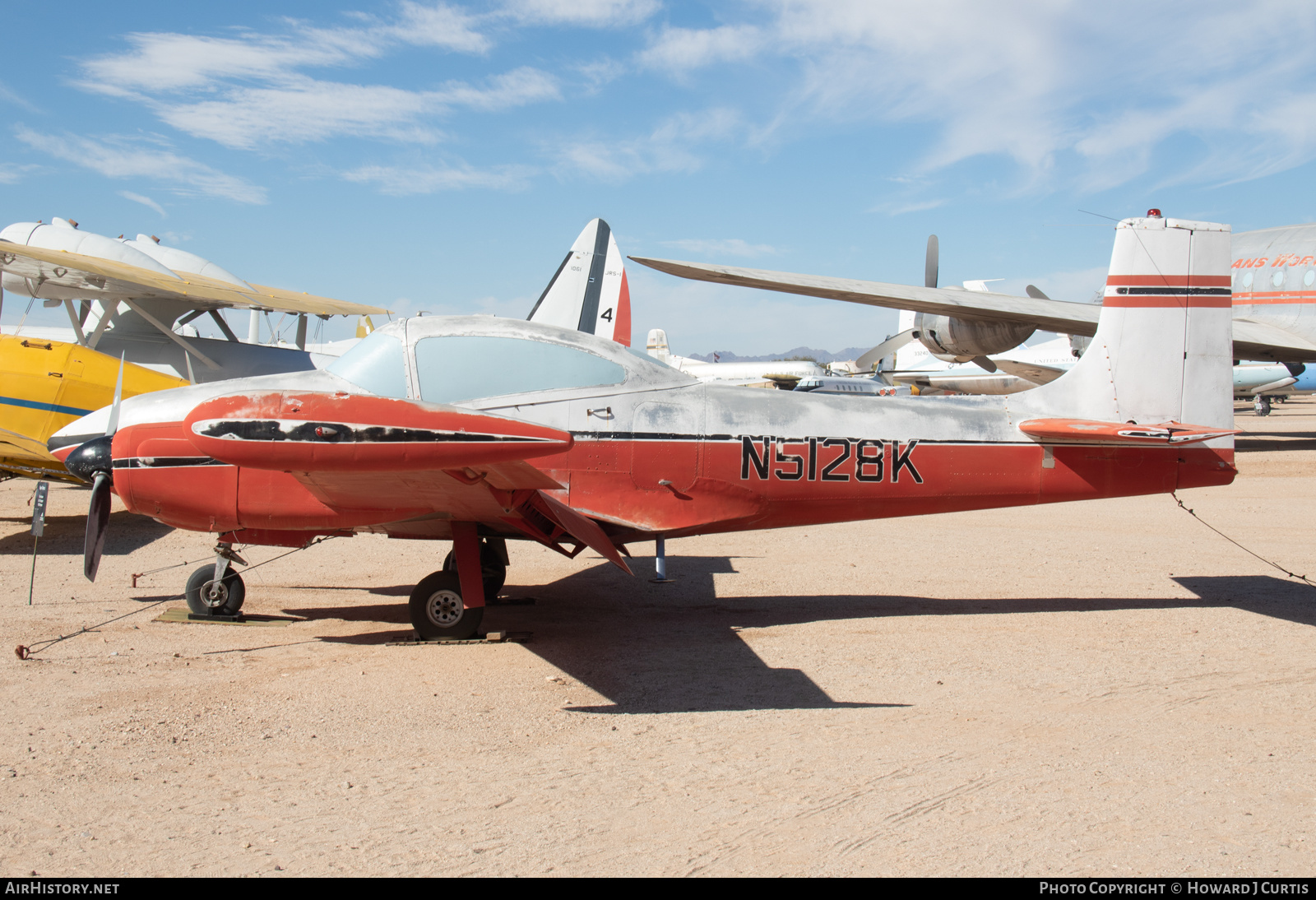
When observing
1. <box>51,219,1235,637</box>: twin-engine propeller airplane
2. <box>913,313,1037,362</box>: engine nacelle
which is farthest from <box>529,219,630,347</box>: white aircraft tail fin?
<box>51,219,1235,637</box>: twin-engine propeller airplane

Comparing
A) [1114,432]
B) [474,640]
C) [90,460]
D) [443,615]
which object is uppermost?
[1114,432]

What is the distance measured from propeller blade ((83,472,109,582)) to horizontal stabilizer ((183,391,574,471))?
2648mm

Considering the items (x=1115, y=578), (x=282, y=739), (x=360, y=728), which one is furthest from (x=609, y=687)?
(x=1115, y=578)

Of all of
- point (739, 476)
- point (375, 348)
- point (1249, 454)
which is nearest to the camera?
point (375, 348)

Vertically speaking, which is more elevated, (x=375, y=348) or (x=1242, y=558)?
(x=375, y=348)

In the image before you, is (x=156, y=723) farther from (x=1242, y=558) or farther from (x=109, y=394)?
(x=1242, y=558)

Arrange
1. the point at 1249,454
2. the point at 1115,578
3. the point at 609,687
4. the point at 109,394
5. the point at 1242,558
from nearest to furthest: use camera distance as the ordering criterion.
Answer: the point at 609,687 < the point at 1115,578 < the point at 1242,558 < the point at 109,394 < the point at 1249,454

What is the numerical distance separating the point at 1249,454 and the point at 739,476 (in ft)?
61.8

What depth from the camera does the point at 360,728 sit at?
4578mm

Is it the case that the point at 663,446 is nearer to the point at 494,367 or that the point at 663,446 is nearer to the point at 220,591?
the point at 494,367

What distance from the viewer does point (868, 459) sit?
268 inches

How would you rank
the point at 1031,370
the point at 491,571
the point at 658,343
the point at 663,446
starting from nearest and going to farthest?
the point at 663,446 → the point at 491,571 → the point at 1031,370 → the point at 658,343

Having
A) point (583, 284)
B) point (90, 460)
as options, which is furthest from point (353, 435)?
point (583, 284)

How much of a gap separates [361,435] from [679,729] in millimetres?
2335
